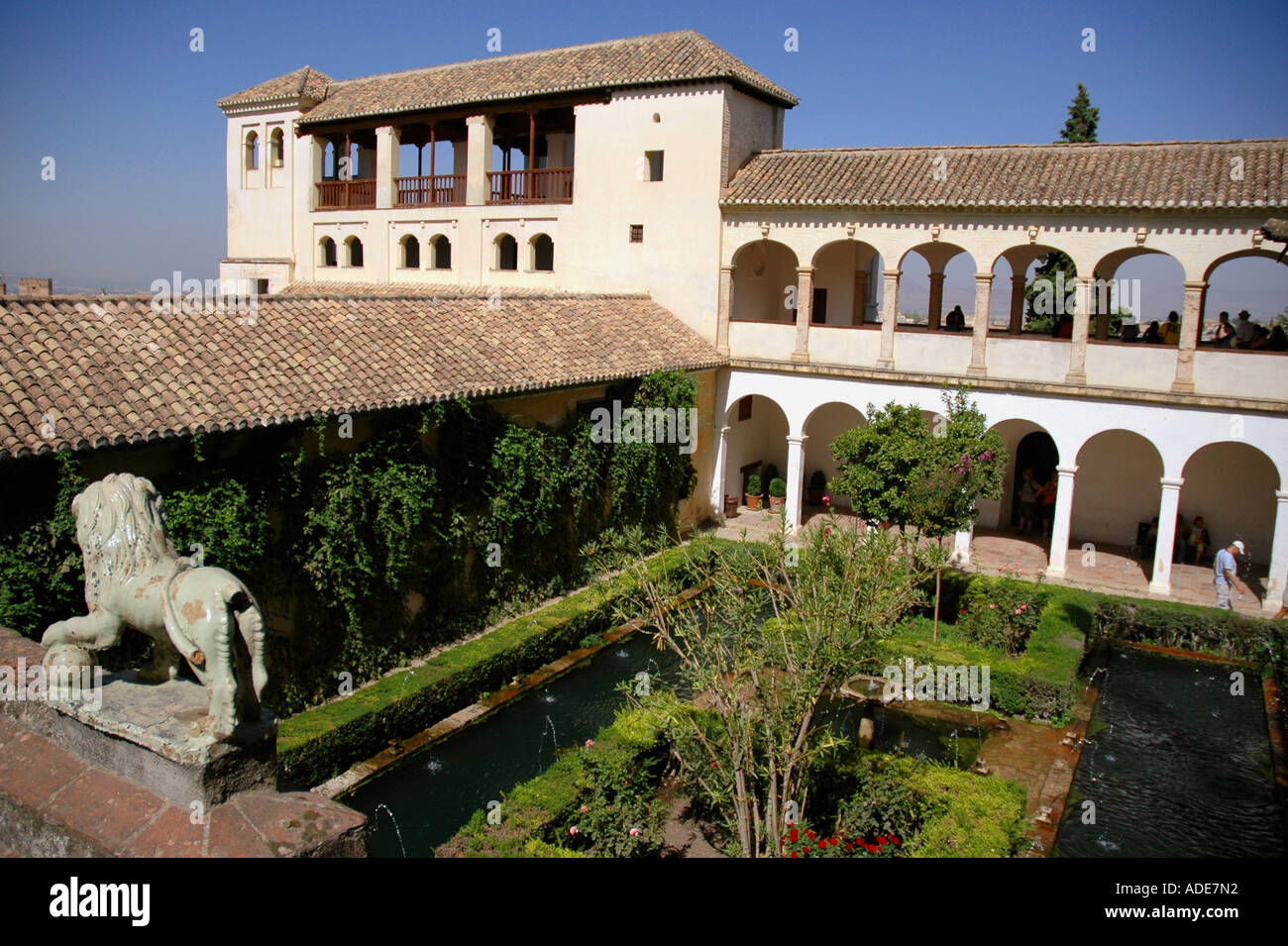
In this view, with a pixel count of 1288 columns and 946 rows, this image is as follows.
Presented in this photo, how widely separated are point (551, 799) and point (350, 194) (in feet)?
76.5

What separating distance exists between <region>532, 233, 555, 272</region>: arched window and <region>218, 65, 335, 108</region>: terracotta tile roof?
8443 mm

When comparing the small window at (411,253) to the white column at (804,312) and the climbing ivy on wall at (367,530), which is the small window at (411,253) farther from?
the climbing ivy on wall at (367,530)

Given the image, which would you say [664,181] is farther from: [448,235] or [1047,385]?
[1047,385]

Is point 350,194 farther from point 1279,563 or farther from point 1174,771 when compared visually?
point 1174,771

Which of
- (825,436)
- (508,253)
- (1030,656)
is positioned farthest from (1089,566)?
(508,253)

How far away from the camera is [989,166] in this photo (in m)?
19.7

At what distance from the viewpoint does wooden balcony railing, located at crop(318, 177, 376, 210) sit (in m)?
28.1

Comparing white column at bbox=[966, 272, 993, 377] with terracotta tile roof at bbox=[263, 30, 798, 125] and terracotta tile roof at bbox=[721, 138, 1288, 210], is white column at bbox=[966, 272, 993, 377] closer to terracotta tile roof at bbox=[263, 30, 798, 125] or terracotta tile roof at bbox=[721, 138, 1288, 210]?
terracotta tile roof at bbox=[721, 138, 1288, 210]

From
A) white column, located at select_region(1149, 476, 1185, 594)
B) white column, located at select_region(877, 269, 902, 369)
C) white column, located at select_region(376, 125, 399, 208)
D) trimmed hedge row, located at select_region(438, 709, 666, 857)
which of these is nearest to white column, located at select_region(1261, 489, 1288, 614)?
white column, located at select_region(1149, 476, 1185, 594)

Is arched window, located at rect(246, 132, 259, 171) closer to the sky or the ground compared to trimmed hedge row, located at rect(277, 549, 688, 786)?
closer to the sky

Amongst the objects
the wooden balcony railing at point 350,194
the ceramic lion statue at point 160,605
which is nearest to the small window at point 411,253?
the wooden balcony railing at point 350,194

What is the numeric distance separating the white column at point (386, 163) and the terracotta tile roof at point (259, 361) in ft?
34.7
